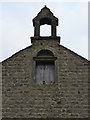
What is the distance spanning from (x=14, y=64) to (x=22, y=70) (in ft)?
1.84

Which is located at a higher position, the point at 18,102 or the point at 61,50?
the point at 61,50

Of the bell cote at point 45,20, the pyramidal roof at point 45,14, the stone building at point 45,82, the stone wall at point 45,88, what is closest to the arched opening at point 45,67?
the stone building at point 45,82

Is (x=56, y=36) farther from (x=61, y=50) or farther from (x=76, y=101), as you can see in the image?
(x=76, y=101)

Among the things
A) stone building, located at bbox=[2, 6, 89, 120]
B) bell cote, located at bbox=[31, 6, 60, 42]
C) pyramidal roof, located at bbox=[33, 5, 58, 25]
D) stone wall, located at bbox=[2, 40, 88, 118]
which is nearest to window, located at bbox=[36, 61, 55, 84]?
stone building, located at bbox=[2, 6, 89, 120]

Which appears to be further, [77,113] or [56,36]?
[56,36]

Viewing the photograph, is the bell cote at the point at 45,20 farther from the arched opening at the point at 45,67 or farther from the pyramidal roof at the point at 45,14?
the arched opening at the point at 45,67

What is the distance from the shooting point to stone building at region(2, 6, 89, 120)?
21.2 m

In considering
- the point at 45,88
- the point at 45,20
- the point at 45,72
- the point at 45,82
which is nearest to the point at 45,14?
the point at 45,20

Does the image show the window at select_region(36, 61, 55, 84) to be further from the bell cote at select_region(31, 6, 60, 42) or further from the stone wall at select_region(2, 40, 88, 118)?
the bell cote at select_region(31, 6, 60, 42)

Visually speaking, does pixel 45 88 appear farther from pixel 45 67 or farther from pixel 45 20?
pixel 45 20

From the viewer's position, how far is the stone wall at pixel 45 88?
832 inches

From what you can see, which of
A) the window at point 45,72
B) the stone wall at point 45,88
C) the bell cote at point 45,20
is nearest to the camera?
the stone wall at point 45,88

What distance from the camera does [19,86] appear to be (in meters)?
21.8

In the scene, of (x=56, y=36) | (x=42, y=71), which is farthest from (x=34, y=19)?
(x=42, y=71)
